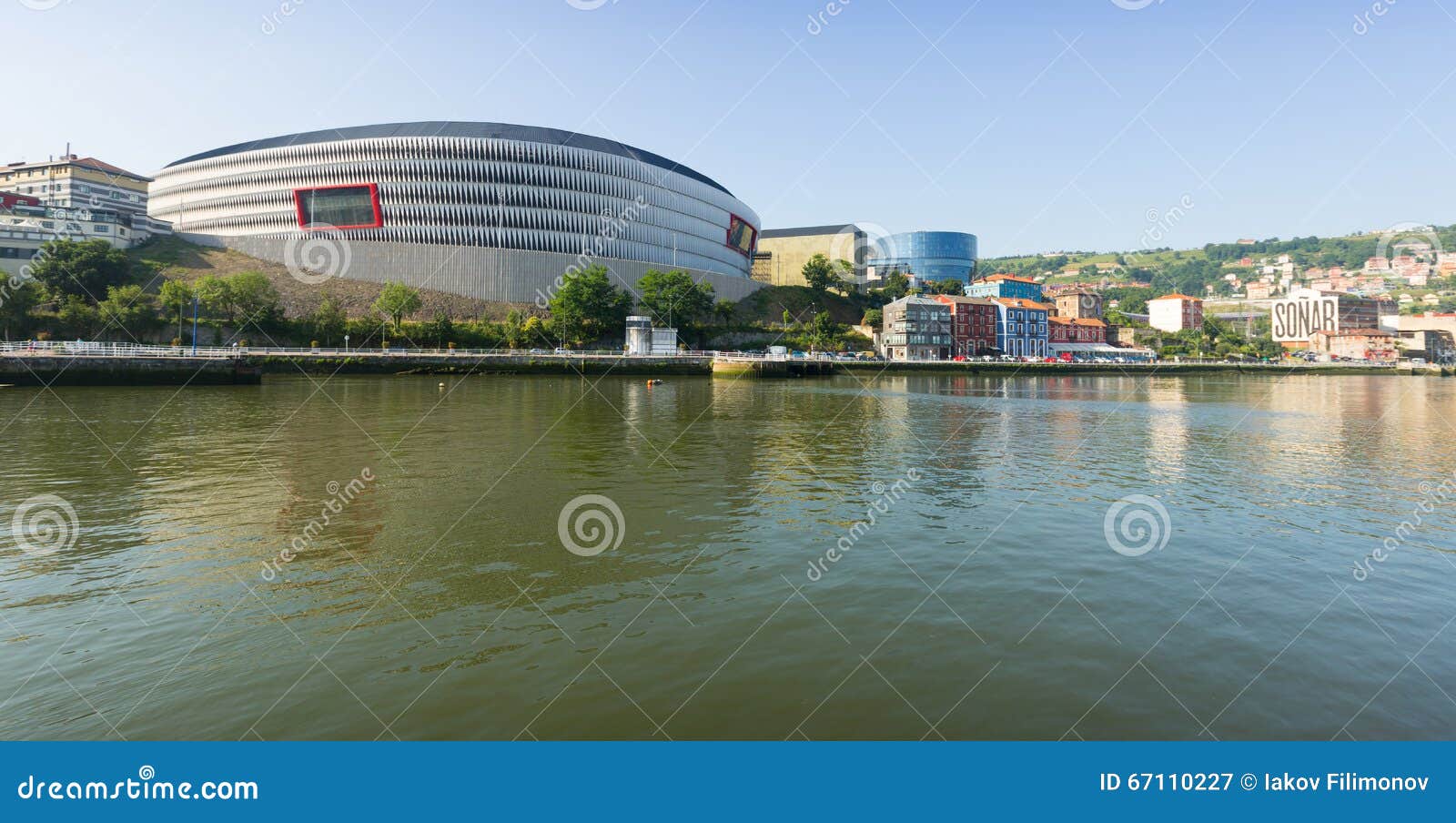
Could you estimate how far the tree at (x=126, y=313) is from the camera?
9062 cm

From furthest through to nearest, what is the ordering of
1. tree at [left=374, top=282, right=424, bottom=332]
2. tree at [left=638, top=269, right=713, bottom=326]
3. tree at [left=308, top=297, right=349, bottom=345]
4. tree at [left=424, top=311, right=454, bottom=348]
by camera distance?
tree at [left=638, top=269, right=713, bottom=326], tree at [left=374, top=282, right=424, bottom=332], tree at [left=424, top=311, right=454, bottom=348], tree at [left=308, top=297, right=349, bottom=345]

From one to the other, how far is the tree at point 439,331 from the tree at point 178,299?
1168 inches

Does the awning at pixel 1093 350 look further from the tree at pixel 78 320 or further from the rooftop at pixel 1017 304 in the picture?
the tree at pixel 78 320

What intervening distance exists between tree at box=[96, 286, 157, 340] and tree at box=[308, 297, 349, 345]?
18.7 metres

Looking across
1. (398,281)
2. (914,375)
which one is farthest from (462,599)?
(398,281)

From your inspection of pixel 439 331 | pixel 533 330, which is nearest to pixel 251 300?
pixel 439 331

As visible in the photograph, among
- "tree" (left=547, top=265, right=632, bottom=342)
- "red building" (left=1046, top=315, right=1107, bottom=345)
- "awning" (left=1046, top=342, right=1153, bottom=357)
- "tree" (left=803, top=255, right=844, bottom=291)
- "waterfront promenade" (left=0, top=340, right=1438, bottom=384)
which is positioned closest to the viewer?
"waterfront promenade" (left=0, top=340, right=1438, bottom=384)

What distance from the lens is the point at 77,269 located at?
98.6 meters

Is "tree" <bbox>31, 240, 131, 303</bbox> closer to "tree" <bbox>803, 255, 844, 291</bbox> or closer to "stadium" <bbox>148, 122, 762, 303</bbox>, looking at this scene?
"stadium" <bbox>148, 122, 762, 303</bbox>

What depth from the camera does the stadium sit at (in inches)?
4924

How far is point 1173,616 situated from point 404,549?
13.5 m

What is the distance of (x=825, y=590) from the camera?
467 inches

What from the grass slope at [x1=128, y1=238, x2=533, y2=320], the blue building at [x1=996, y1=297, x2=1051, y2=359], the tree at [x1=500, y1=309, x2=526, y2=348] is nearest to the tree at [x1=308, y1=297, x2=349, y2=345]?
the grass slope at [x1=128, y1=238, x2=533, y2=320]

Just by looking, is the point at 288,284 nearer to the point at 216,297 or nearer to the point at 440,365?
the point at 216,297
